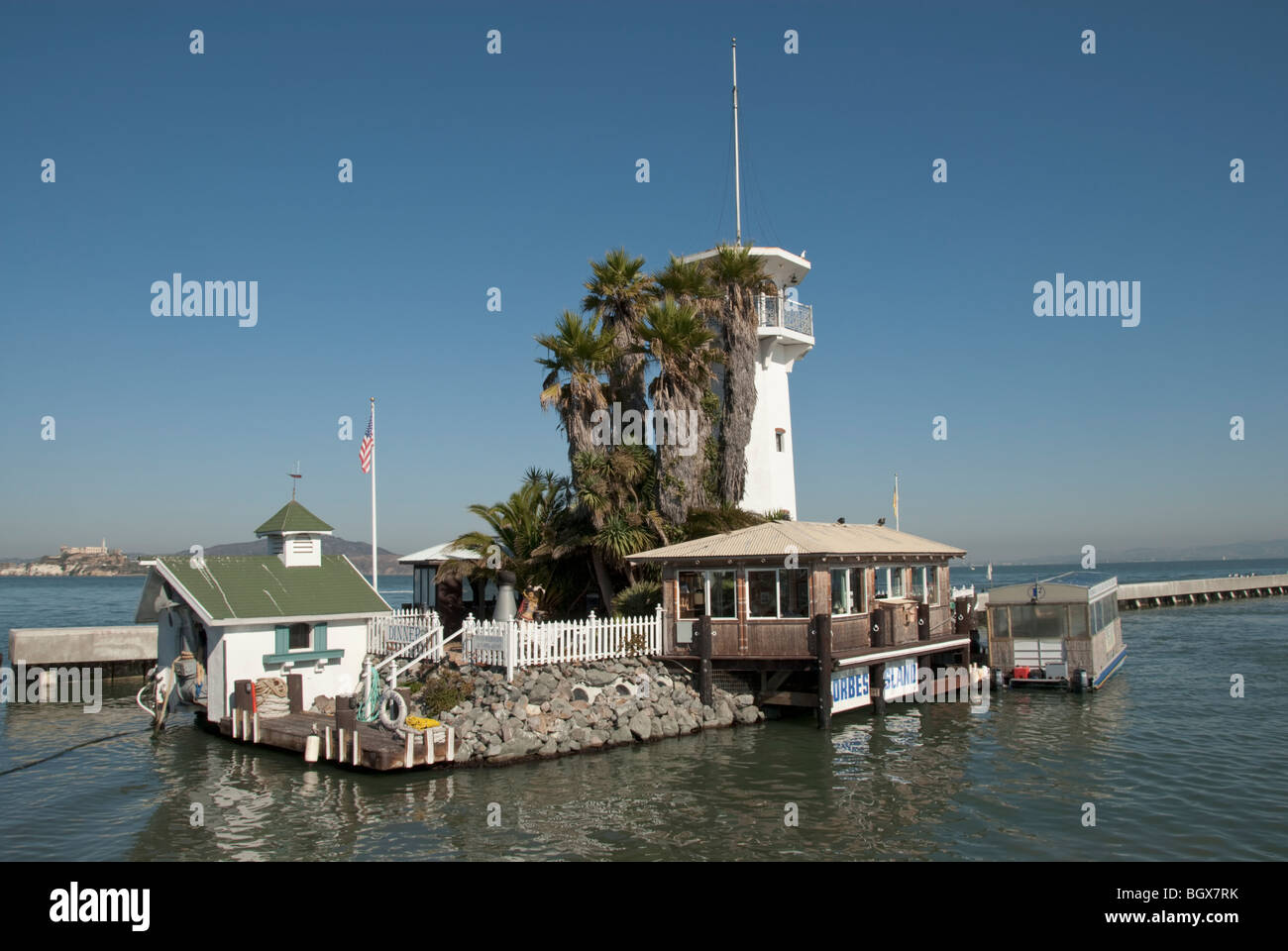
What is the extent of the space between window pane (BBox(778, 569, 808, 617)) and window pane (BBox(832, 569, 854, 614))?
1258mm

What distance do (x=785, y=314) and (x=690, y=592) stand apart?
14748 millimetres

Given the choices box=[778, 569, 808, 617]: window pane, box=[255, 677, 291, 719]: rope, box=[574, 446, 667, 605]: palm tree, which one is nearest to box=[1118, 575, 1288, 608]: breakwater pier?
box=[574, 446, 667, 605]: palm tree

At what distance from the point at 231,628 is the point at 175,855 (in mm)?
8377

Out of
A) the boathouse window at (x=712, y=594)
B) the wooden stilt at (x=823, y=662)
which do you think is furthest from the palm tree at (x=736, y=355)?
the wooden stilt at (x=823, y=662)

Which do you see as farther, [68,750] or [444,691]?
[68,750]

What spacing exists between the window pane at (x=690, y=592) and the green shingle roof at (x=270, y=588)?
7.83m

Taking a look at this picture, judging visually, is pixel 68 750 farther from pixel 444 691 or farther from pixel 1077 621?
pixel 1077 621

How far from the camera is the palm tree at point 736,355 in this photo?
32344mm

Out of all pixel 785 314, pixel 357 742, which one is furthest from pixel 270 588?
pixel 785 314

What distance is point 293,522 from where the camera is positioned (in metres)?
24.6

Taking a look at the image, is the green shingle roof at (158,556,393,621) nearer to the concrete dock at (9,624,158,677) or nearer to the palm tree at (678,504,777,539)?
the palm tree at (678,504,777,539)
